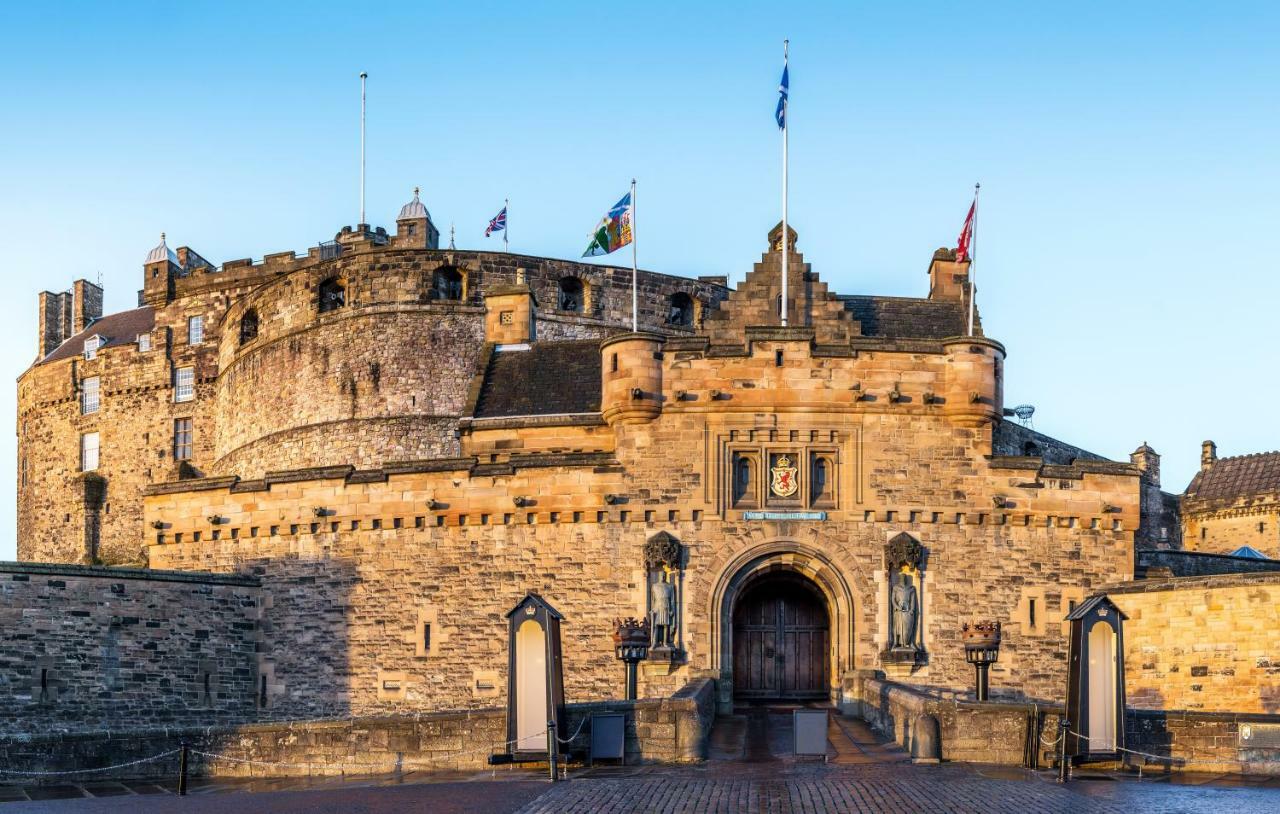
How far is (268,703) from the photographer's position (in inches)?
1368

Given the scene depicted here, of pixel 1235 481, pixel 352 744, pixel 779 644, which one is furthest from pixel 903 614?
pixel 1235 481

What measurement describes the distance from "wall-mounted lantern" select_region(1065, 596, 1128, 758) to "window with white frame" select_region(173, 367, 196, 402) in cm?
4381

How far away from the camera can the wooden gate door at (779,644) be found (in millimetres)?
33219

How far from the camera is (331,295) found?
50469mm

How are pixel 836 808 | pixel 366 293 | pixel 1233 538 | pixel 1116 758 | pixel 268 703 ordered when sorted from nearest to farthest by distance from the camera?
pixel 836 808, pixel 1116 758, pixel 268 703, pixel 366 293, pixel 1233 538

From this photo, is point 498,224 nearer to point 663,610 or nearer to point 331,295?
point 331,295

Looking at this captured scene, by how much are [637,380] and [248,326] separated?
2502cm

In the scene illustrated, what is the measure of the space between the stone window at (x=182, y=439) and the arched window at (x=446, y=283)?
15.2 m

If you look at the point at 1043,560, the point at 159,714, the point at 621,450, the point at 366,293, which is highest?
the point at 366,293

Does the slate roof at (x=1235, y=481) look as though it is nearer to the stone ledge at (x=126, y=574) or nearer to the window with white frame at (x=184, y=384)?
the window with white frame at (x=184, y=384)

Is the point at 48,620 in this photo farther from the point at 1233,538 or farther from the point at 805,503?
the point at 1233,538

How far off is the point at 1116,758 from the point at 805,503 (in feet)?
36.9

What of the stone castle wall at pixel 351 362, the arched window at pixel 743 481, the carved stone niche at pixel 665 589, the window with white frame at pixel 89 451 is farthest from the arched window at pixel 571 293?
the window with white frame at pixel 89 451

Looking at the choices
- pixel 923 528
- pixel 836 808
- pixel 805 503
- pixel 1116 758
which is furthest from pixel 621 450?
pixel 836 808
